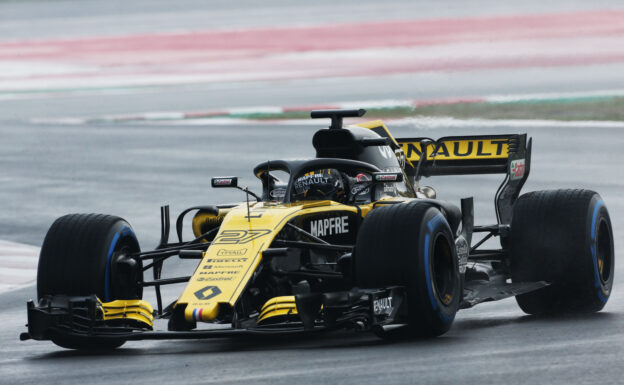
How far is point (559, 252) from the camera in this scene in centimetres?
1074

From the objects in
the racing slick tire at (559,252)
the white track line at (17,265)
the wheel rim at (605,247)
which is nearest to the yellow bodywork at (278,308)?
the racing slick tire at (559,252)

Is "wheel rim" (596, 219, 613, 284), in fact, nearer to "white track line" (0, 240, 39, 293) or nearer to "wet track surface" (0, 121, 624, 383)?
"wet track surface" (0, 121, 624, 383)

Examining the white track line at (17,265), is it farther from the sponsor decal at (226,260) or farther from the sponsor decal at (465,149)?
the sponsor decal at (226,260)

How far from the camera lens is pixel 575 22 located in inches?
1767

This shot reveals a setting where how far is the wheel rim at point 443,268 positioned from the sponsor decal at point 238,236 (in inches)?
47.0

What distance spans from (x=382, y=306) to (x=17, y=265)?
682 centimetres

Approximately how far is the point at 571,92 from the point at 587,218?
20401 millimetres

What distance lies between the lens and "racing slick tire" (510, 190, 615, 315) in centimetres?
1073

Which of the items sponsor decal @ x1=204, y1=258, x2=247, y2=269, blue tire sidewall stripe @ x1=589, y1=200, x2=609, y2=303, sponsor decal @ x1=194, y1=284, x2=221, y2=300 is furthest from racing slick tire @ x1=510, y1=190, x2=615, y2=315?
sponsor decal @ x1=194, y1=284, x2=221, y2=300

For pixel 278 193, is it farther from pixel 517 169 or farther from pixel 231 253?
pixel 517 169

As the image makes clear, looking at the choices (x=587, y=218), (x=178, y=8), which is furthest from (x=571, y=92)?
(x=178, y=8)

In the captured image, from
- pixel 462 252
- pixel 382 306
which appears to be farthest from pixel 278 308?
pixel 462 252

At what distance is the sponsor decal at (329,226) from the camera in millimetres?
10016

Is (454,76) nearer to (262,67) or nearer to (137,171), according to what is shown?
(262,67)
